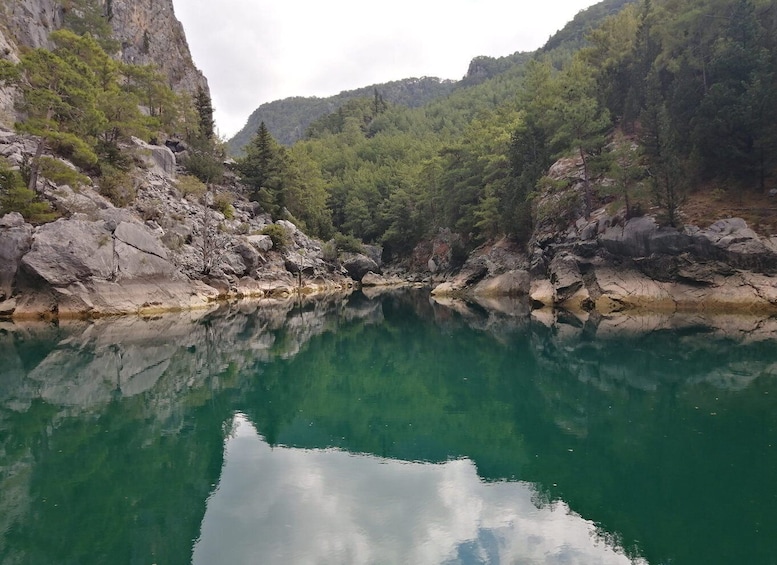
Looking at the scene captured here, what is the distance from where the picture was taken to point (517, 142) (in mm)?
46688

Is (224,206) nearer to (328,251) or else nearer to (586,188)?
(328,251)

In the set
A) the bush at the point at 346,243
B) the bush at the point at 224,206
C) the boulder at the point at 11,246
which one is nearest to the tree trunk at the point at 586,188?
the bush at the point at 224,206

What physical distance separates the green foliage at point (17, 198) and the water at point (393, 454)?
11245 mm

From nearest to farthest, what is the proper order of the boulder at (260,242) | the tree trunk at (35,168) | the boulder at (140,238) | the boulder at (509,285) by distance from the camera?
the tree trunk at (35,168), the boulder at (140,238), the boulder at (509,285), the boulder at (260,242)

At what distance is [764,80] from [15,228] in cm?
4156

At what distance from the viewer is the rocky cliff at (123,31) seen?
42.7 metres

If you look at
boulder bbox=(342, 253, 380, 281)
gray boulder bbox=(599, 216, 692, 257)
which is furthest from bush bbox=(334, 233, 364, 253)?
gray boulder bbox=(599, 216, 692, 257)

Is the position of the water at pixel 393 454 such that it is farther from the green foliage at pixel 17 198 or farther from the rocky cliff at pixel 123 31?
the rocky cliff at pixel 123 31

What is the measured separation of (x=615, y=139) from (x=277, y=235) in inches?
1243

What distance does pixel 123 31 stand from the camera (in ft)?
213

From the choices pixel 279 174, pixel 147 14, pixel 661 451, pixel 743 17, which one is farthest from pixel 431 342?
pixel 147 14

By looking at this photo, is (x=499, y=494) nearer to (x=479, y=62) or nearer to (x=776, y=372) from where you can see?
(x=776, y=372)

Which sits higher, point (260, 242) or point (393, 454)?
point (260, 242)

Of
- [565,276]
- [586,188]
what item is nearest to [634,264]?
[565,276]
